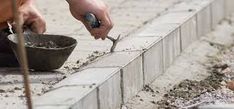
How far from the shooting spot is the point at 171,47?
5.48 metres

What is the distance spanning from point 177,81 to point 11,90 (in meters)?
1.39

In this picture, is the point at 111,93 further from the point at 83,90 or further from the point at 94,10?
the point at 94,10

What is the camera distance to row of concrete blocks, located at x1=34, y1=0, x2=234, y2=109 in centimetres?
380

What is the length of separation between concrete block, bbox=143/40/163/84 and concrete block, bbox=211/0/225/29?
1.90m

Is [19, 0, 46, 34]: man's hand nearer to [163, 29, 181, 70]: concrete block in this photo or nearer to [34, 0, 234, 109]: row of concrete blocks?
[34, 0, 234, 109]: row of concrete blocks

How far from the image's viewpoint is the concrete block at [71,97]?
3613 mm

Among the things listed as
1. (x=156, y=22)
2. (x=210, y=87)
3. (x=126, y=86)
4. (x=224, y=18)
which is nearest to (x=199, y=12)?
(x=156, y=22)

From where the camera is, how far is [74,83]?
401cm

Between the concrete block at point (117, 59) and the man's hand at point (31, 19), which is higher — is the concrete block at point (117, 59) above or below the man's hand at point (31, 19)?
below

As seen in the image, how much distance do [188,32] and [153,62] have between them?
3.68ft

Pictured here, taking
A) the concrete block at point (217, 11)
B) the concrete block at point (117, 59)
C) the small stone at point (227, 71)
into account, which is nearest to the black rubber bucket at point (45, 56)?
the concrete block at point (117, 59)

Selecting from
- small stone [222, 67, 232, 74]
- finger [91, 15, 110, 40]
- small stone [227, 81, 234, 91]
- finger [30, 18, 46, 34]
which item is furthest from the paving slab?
small stone [227, 81, 234, 91]

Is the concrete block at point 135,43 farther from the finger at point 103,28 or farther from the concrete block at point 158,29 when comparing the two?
the finger at point 103,28

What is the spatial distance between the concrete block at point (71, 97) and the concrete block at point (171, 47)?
4.90 ft
